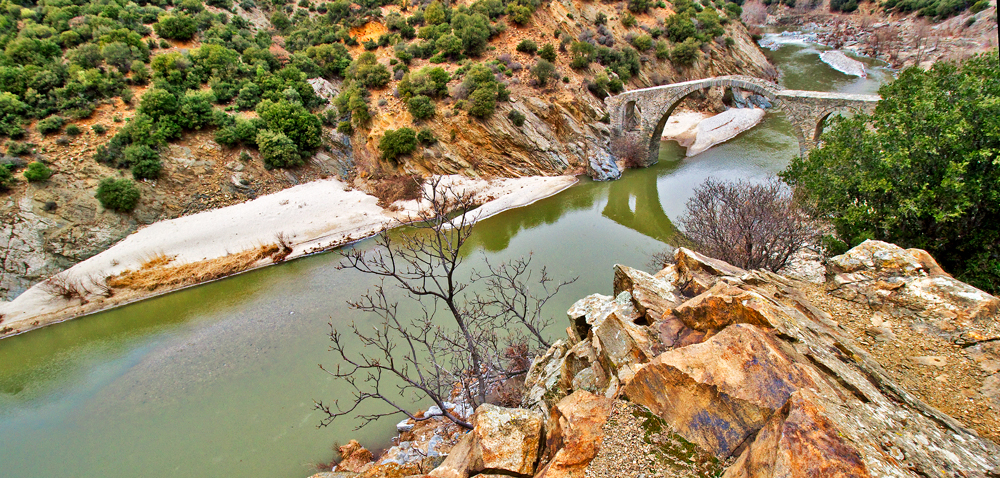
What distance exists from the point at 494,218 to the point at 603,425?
20.3 metres

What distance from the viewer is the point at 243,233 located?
920 inches

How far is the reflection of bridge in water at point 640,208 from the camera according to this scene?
2073cm

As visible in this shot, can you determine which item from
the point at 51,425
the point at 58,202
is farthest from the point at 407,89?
the point at 51,425

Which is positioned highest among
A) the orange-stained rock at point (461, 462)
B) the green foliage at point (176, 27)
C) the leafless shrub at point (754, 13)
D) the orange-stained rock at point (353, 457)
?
the green foliage at point (176, 27)

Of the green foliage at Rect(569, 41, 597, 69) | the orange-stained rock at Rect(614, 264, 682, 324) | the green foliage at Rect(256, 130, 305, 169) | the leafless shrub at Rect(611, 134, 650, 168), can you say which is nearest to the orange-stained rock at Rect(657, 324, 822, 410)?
the orange-stained rock at Rect(614, 264, 682, 324)

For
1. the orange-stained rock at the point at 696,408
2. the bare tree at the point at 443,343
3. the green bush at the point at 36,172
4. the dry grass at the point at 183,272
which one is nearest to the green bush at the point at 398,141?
the dry grass at the point at 183,272

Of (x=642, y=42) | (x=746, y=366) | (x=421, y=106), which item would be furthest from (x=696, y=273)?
(x=642, y=42)

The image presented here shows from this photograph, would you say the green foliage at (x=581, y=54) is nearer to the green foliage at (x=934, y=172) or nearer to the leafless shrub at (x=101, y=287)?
the green foliage at (x=934, y=172)

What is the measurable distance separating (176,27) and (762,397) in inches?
1730

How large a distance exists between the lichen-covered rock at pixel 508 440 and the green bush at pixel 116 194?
1042 inches

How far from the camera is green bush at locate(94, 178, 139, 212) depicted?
72.6 feet

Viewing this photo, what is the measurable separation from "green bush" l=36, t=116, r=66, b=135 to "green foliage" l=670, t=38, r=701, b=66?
45.9 m

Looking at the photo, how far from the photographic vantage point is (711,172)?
26.0 metres

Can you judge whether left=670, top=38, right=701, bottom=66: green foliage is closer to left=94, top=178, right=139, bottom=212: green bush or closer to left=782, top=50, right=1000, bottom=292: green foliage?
left=782, top=50, right=1000, bottom=292: green foliage
